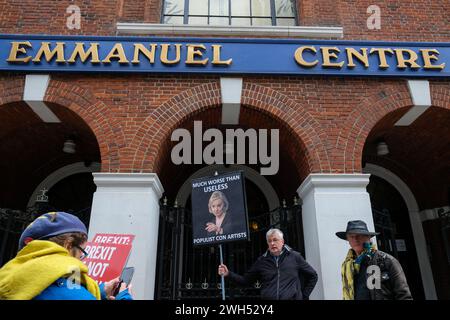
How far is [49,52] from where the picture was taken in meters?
6.09

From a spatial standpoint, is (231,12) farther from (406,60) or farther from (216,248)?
(216,248)

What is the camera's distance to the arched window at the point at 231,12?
723cm

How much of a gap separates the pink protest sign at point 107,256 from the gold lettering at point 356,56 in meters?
4.93

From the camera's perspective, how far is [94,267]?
9.86 feet

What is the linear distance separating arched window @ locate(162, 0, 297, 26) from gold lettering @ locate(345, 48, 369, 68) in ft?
4.80

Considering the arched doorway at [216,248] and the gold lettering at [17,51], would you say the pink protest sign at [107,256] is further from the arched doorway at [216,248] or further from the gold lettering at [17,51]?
the gold lettering at [17,51]

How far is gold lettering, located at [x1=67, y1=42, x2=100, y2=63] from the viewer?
19.9ft

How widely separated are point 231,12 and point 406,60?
11.5 feet

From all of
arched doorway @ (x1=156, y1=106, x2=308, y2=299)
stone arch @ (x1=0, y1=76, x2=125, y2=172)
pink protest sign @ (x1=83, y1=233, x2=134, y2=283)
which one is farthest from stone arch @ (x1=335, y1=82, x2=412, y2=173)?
pink protest sign @ (x1=83, y1=233, x2=134, y2=283)

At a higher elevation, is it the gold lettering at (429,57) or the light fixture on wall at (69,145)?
the gold lettering at (429,57)

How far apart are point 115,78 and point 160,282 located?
346 centimetres

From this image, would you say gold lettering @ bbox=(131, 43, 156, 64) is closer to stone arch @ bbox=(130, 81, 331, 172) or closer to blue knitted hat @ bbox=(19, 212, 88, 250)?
stone arch @ bbox=(130, 81, 331, 172)

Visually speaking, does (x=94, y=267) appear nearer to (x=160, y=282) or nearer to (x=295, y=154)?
(x=160, y=282)

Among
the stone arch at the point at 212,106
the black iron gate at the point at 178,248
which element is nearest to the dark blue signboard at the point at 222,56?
the stone arch at the point at 212,106
